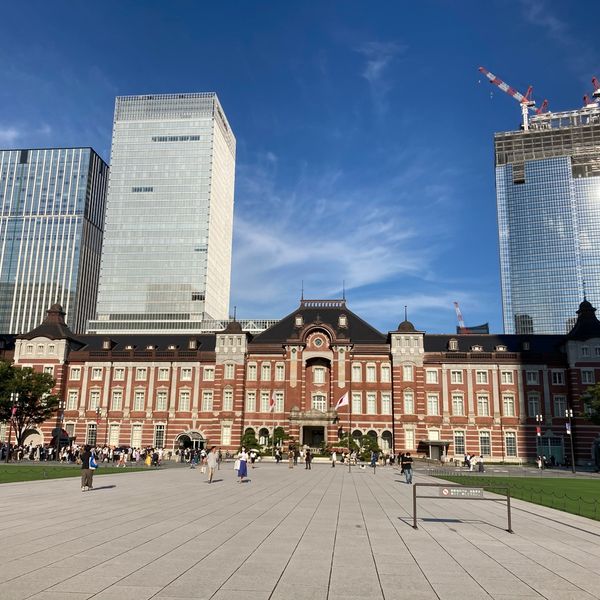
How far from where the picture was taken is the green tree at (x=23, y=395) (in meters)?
56.4

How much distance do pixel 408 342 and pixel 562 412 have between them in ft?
63.7

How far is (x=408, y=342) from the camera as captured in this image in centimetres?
6938

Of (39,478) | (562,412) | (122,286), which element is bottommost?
(39,478)

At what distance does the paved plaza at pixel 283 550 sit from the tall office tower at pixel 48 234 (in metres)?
157

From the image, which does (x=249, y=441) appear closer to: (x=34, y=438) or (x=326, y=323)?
(x=326, y=323)

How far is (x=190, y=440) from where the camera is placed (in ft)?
231

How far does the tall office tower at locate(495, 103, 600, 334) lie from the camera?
555 ft

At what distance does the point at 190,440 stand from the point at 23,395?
20.9m

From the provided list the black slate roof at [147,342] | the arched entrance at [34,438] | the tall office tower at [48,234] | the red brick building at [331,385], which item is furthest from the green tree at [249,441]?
the tall office tower at [48,234]

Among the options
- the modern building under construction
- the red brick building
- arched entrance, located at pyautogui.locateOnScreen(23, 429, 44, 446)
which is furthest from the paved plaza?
the modern building under construction

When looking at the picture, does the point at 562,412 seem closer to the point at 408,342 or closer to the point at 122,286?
the point at 408,342

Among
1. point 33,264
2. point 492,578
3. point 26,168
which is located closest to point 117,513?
point 492,578

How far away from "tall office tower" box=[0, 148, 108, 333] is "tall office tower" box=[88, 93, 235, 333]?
22.6m

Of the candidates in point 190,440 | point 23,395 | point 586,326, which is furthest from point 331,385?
point 23,395
